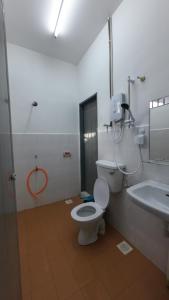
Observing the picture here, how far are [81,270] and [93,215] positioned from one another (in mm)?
514

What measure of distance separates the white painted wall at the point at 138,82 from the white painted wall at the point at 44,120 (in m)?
0.95

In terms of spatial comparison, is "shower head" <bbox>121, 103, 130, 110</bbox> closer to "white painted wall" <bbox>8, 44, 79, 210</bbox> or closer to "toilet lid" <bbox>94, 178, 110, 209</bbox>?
"toilet lid" <bbox>94, 178, 110, 209</bbox>

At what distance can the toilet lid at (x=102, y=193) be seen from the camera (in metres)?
1.81

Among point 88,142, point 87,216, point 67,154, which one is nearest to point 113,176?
point 87,216

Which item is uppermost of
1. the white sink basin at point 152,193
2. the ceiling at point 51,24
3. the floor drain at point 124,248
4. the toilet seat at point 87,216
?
the ceiling at point 51,24

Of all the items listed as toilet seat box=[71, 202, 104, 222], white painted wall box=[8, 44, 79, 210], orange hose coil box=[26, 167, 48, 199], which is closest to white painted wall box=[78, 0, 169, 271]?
toilet seat box=[71, 202, 104, 222]

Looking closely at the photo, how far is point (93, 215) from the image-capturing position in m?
1.61

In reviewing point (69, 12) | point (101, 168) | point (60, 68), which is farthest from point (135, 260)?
point (60, 68)

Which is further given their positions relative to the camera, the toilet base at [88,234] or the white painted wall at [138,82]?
the toilet base at [88,234]

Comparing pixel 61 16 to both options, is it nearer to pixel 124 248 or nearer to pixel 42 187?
pixel 42 187

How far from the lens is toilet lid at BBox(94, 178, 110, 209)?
1811 millimetres

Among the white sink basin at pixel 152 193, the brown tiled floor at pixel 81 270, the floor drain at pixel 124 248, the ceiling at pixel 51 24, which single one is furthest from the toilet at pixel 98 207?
the ceiling at pixel 51 24

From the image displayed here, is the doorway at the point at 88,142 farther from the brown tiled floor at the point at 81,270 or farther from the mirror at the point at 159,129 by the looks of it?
the mirror at the point at 159,129

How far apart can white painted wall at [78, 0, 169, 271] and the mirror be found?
0.24 feet
